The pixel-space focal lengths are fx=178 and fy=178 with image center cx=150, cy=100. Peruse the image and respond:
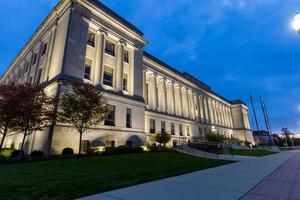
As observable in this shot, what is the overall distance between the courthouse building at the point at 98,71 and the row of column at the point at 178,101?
0.21m

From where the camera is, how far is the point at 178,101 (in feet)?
129

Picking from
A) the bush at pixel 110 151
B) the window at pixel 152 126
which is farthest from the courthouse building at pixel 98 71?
the bush at pixel 110 151

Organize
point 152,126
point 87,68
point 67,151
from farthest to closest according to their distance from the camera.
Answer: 1. point 152,126
2. point 87,68
3. point 67,151

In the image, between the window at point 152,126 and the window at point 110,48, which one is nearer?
the window at point 110,48

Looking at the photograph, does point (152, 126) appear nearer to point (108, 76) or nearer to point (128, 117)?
point (128, 117)

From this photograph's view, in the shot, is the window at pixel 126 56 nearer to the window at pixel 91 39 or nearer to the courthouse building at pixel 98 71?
the courthouse building at pixel 98 71

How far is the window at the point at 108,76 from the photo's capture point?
22.3 m

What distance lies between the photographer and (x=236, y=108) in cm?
6869

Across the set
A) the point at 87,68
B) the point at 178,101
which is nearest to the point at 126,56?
the point at 87,68

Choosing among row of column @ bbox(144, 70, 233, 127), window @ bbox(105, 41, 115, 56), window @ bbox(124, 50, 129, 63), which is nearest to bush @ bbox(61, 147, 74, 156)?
window @ bbox(105, 41, 115, 56)

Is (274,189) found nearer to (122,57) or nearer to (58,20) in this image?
(122,57)

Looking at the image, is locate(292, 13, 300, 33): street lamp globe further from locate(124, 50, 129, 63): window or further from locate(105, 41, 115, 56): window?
locate(124, 50, 129, 63): window

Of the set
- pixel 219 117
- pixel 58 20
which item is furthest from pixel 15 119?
pixel 219 117

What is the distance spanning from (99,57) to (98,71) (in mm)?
1888
